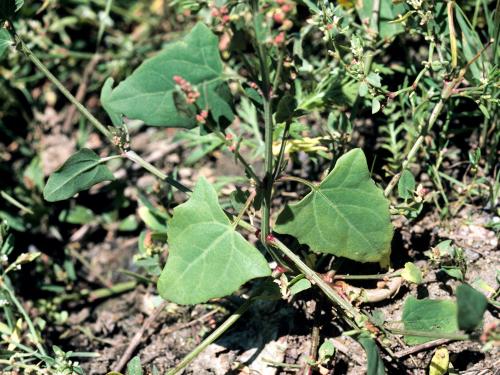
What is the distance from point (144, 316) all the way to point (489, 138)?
6.02 feet

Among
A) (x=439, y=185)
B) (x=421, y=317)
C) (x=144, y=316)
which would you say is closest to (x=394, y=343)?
(x=421, y=317)

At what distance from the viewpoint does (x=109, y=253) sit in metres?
3.34

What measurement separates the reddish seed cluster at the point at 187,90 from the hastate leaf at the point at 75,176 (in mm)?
618

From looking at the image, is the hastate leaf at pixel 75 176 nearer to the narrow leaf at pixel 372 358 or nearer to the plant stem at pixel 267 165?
the plant stem at pixel 267 165

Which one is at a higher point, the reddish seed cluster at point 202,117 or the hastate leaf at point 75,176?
the reddish seed cluster at point 202,117

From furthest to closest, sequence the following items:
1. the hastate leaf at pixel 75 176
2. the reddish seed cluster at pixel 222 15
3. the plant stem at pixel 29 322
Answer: the plant stem at pixel 29 322, the hastate leaf at pixel 75 176, the reddish seed cluster at pixel 222 15

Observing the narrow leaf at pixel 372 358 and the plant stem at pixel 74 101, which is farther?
the plant stem at pixel 74 101

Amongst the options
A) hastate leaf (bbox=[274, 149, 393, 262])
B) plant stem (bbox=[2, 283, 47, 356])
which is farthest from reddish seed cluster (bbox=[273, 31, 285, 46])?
plant stem (bbox=[2, 283, 47, 356])

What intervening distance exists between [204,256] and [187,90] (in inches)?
20.7

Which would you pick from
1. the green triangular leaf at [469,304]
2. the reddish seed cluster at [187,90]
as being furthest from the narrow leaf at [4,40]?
the green triangular leaf at [469,304]

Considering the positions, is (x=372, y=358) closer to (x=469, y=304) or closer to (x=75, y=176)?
(x=469, y=304)

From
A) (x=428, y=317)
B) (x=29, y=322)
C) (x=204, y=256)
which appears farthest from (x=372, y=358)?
(x=29, y=322)

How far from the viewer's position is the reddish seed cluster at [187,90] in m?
1.74

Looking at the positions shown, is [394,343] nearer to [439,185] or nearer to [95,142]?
[439,185]
